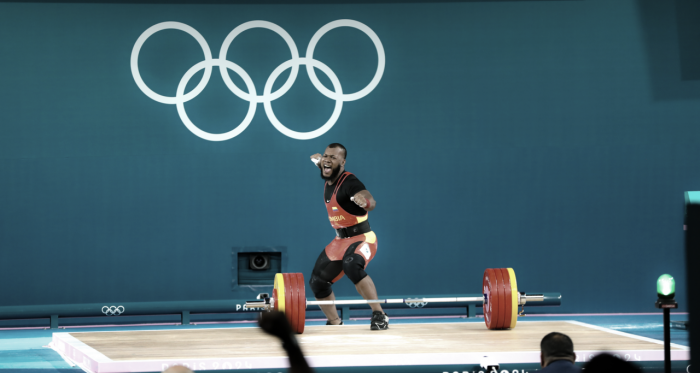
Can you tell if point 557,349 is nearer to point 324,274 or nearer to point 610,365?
point 610,365

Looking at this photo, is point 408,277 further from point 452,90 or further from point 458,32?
point 458,32

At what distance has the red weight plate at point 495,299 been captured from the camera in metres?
5.92

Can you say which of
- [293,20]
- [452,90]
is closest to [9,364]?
[293,20]

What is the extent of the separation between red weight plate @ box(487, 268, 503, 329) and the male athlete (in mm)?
864

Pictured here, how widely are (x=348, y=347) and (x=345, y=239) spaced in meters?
1.42

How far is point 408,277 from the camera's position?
324 inches

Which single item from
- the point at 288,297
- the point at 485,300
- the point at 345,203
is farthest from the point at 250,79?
the point at 485,300

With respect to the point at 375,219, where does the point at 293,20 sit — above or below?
above

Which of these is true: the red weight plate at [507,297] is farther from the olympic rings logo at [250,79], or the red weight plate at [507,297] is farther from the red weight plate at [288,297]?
the olympic rings logo at [250,79]

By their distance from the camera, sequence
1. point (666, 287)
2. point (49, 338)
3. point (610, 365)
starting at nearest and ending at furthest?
1. point (610, 365)
2. point (666, 287)
3. point (49, 338)

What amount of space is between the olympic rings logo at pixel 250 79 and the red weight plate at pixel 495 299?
2969 millimetres

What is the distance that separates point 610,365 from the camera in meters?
1.58

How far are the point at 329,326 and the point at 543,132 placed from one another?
347 centimetres

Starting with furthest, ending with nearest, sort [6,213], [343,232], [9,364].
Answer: [6,213] < [343,232] < [9,364]
